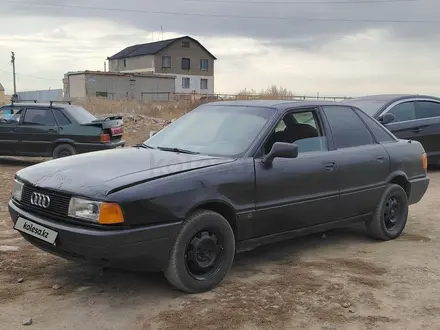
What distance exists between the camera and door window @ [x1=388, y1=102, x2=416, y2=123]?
1030 cm

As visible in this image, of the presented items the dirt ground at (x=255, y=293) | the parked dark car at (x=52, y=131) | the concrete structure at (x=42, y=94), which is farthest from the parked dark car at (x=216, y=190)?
the concrete structure at (x=42, y=94)

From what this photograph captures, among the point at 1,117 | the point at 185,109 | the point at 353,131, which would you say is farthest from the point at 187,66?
the point at 353,131

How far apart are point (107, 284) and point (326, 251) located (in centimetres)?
240

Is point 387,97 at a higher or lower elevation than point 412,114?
higher

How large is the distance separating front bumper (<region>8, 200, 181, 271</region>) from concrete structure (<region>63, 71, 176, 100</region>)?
52.6 metres

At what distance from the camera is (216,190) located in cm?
422

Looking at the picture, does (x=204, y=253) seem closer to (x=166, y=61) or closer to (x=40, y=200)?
(x=40, y=200)

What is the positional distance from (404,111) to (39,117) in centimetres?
815

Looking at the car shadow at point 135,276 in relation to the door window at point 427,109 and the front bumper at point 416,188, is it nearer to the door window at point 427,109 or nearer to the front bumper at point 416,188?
the front bumper at point 416,188

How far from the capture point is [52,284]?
4.37 meters

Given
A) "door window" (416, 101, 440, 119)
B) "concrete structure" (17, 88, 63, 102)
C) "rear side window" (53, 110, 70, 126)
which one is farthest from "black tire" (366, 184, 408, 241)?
"concrete structure" (17, 88, 63, 102)

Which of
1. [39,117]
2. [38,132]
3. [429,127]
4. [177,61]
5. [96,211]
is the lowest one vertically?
[96,211]

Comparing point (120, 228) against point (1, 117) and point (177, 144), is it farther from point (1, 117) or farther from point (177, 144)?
point (1, 117)

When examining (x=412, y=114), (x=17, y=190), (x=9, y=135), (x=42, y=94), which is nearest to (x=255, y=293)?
(x=17, y=190)
